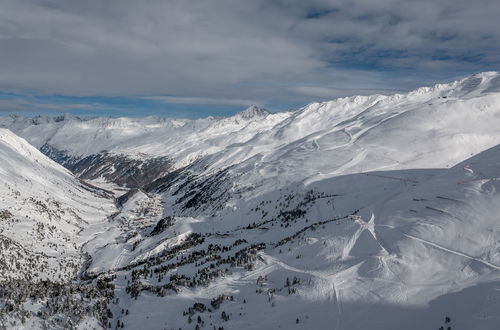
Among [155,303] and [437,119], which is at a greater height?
[437,119]

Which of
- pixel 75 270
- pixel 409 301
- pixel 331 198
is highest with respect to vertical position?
pixel 331 198

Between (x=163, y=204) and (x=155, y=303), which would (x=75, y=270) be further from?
(x=163, y=204)

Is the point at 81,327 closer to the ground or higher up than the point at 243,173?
closer to the ground

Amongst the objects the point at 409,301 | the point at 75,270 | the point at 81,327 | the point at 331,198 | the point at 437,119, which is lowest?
the point at 75,270

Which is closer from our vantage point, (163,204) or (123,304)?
(123,304)

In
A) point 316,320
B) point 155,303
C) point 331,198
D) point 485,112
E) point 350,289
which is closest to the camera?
Result: point 316,320

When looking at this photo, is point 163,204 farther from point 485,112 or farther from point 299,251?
point 299,251

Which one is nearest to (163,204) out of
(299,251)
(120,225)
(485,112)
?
(120,225)

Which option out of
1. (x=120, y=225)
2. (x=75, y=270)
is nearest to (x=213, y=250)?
(x=75, y=270)

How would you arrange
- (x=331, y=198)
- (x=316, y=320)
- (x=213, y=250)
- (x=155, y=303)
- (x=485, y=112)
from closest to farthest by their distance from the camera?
(x=316, y=320) → (x=155, y=303) → (x=213, y=250) → (x=331, y=198) → (x=485, y=112)
